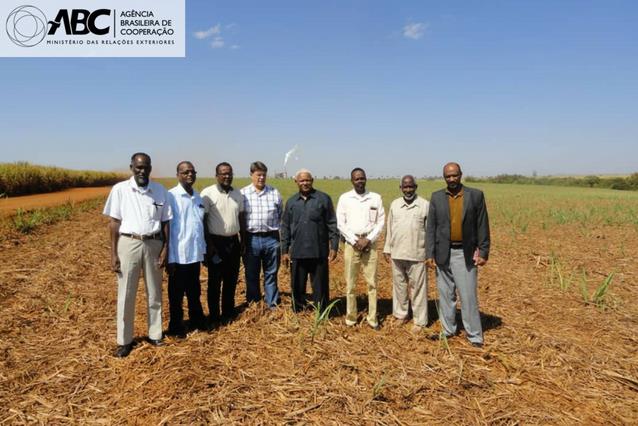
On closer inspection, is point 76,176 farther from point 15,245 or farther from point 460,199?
point 460,199

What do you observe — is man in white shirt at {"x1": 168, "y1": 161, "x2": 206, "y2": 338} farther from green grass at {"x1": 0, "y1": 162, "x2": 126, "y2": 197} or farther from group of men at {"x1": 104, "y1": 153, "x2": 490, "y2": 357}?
green grass at {"x1": 0, "y1": 162, "x2": 126, "y2": 197}

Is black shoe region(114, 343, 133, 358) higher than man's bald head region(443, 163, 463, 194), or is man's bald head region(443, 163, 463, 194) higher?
man's bald head region(443, 163, 463, 194)

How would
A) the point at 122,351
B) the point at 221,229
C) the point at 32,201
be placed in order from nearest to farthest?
the point at 122,351, the point at 221,229, the point at 32,201

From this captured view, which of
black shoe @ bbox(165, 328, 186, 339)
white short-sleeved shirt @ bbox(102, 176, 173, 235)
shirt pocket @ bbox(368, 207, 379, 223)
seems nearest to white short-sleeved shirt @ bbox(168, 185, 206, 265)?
white short-sleeved shirt @ bbox(102, 176, 173, 235)

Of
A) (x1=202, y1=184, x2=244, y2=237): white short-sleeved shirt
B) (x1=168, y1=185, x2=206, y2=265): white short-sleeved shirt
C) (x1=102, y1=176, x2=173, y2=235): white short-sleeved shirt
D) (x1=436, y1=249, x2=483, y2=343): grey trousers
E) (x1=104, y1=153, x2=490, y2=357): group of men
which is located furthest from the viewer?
(x1=202, y1=184, x2=244, y2=237): white short-sleeved shirt

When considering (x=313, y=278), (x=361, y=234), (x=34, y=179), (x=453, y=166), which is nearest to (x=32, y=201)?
(x=34, y=179)

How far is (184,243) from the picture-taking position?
412 cm

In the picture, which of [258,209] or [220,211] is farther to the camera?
[258,209]

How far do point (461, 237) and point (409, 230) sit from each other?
0.60m

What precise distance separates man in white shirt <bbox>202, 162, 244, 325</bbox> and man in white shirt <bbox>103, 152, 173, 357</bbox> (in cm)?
56

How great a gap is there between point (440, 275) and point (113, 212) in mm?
3627

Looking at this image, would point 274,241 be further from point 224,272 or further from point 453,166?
point 453,166

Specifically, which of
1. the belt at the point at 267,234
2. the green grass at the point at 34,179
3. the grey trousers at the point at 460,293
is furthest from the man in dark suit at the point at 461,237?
the green grass at the point at 34,179

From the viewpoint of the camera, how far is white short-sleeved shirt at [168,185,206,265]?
410 centimetres
